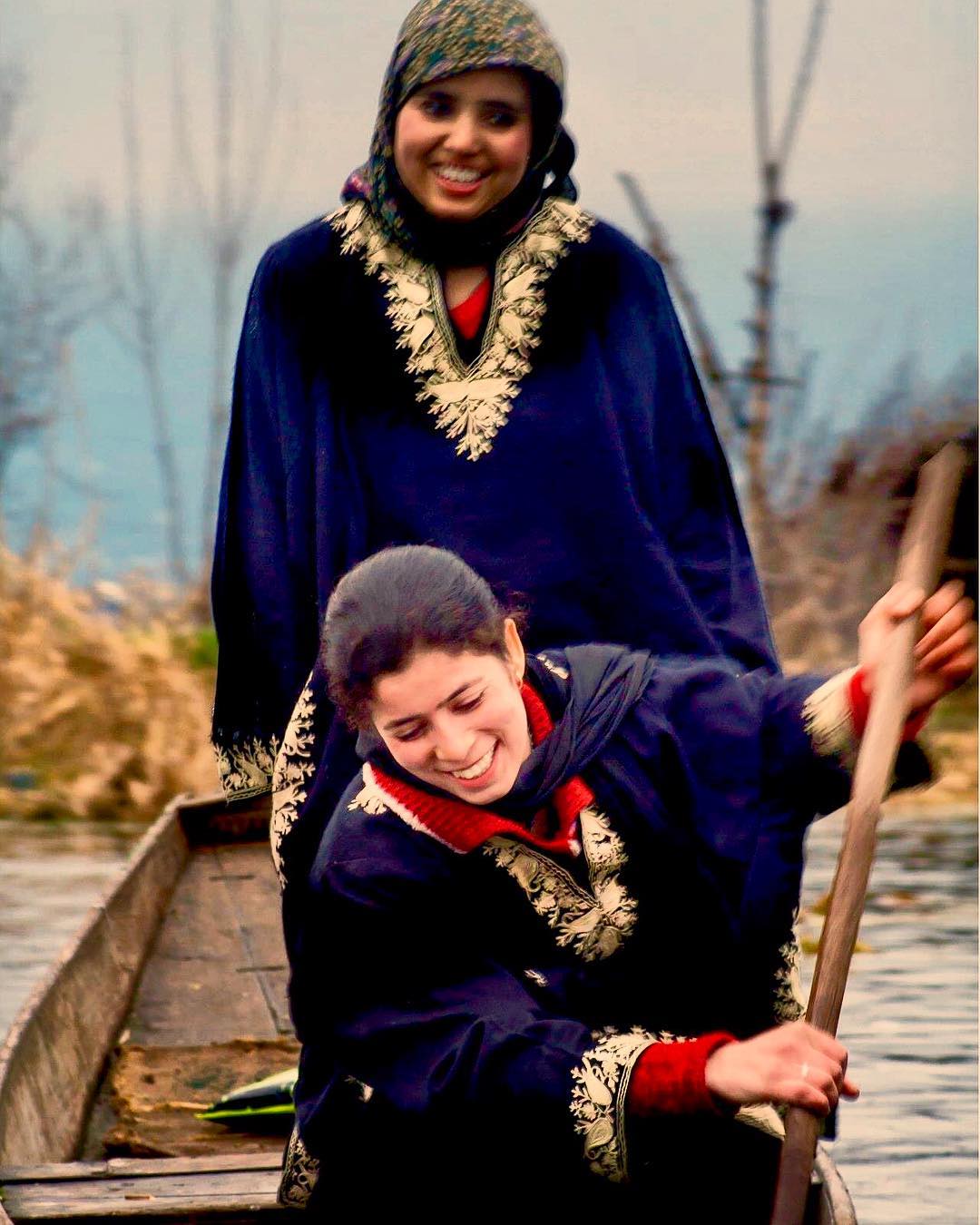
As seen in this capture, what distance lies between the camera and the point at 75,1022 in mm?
4371

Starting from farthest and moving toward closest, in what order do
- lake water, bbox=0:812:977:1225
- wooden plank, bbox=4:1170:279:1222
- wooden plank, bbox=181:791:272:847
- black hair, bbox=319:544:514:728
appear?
wooden plank, bbox=181:791:272:847
lake water, bbox=0:812:977:1225
wooden plank, bbox=4:1170:279:1222
black hair, bbox=319:544:514:728

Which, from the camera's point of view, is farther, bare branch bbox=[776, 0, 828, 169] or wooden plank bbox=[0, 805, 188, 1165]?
bare branch bbox=[776, 0, 828, 169]

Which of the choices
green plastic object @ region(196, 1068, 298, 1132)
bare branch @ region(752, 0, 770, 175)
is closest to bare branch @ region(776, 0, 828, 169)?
bare branch @ region(752, 0, 770, 175)

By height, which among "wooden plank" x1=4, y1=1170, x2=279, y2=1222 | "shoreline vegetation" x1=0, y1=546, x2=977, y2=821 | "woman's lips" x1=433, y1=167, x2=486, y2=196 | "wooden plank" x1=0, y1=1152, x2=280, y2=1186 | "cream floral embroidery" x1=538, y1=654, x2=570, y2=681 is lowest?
"shoreline vegetation" x1=0, y1=546, x2=977, y2=821

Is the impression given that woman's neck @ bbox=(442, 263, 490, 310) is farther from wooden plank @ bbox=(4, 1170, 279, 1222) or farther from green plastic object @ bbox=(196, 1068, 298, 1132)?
green plastic object @ bbox=(196, 1068, 298, 1132)

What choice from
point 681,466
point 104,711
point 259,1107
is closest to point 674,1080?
point 681,466

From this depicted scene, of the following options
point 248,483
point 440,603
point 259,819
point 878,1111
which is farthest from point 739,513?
point 259,819

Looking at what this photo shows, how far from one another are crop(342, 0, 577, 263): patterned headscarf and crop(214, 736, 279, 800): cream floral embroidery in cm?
70

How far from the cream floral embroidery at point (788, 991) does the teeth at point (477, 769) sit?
22.2 inches

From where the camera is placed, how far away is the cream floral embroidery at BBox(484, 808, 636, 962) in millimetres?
2539

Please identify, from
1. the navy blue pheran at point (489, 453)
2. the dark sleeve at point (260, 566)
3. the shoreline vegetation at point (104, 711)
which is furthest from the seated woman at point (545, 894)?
the shoreline vegetation at point (104, 711)

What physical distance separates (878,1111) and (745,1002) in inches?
98.8

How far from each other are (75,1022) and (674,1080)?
2.25 metres

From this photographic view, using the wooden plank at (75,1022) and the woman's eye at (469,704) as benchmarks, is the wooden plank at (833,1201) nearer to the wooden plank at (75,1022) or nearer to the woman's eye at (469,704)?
the woman's eye at (469,704)
